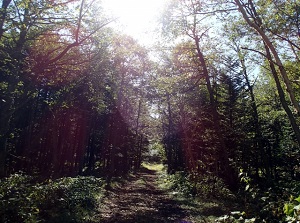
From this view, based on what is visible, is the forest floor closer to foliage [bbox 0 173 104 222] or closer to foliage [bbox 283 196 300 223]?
foliage [bbox 0 173 104 222]

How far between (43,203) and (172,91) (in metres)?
10.7

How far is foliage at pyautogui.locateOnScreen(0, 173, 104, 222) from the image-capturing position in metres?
5.95

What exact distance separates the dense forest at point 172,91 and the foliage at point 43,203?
0.46 meters

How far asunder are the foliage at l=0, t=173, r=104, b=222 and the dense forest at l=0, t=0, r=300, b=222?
1.52 ft

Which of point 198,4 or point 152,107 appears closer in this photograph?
point 198,4

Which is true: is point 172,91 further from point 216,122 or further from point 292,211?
point 292,211

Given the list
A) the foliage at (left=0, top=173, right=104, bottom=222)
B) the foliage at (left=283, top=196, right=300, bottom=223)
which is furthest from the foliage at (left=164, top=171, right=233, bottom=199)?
the foliage at (left=283, top=196, right=300, bottom=223)

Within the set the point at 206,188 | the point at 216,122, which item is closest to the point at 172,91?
the point at 216,122

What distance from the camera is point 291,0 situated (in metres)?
10.3

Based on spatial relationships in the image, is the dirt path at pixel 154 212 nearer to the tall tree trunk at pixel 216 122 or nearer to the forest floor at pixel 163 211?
the forest floor at pixel 163 211

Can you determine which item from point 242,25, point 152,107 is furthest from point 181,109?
point 242,25

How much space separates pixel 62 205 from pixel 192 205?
6095 millimetres

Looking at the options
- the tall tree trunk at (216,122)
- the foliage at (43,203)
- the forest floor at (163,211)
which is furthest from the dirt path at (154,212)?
the tall tree trunk at (216,122)

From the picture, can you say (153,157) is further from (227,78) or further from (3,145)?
(3,145)
